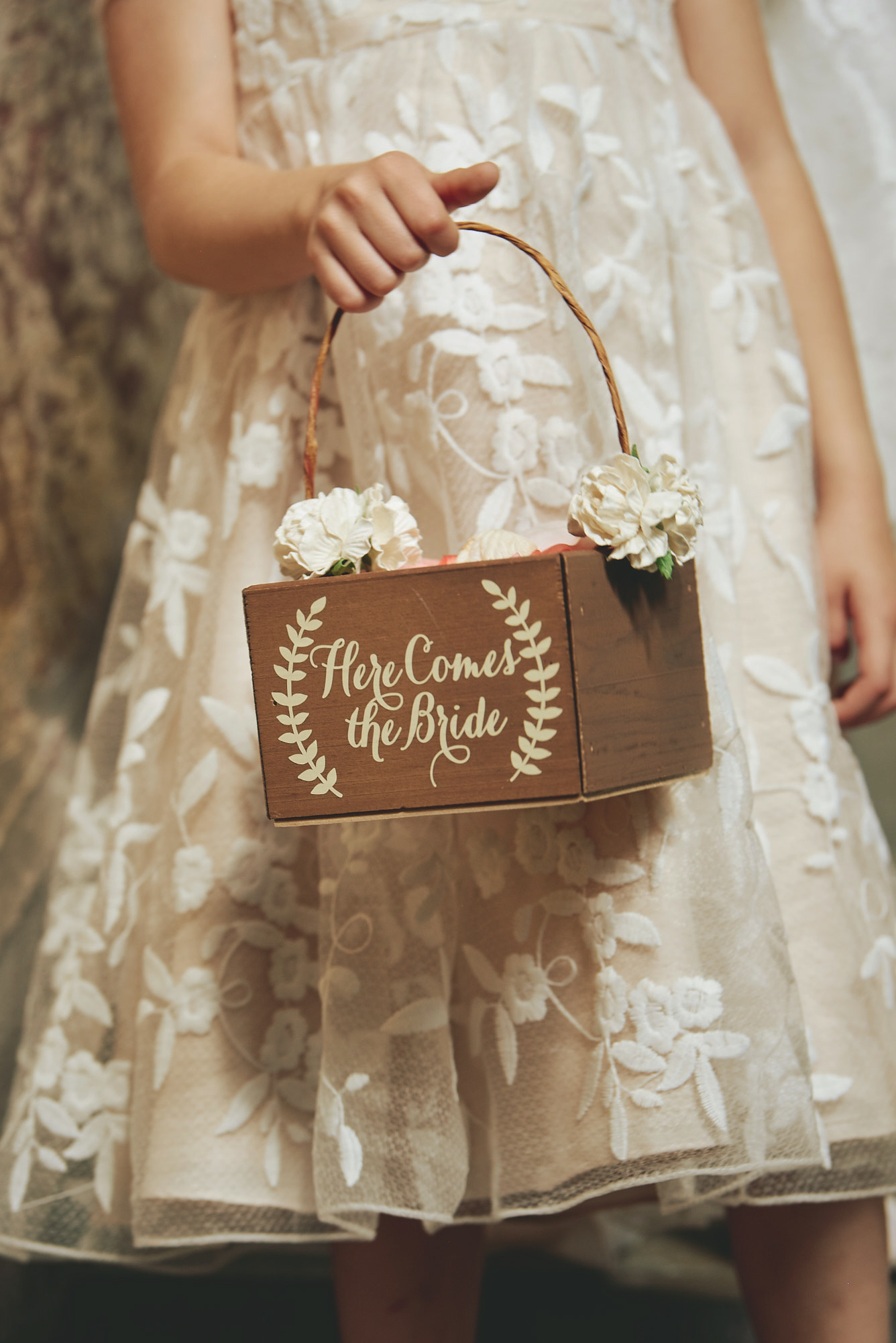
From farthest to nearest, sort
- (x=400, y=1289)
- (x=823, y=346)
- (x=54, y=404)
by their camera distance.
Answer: (x=54, y=404) → (x=823, y=346) → (x=400, y=1289)

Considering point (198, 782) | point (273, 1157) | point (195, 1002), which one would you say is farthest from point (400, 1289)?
point (198, 782)

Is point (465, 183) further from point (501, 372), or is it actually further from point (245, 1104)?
point (245, 1104)

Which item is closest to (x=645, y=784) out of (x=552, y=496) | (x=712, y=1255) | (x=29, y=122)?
(x=552, y=496)

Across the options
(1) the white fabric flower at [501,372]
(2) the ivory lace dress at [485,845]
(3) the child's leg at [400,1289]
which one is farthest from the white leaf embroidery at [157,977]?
(1) the white fabric flower at [501,372]

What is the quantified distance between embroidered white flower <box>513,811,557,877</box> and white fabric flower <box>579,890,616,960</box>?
3cm

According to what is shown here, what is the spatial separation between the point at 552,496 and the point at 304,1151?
0.44 meters

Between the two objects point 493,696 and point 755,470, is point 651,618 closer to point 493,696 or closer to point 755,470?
point 493,696

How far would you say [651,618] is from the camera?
545mm

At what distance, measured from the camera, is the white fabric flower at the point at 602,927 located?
58cm

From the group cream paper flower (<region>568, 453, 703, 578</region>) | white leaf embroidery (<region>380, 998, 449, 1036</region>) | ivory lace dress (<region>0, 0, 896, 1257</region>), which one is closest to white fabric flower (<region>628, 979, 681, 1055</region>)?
ivory lace dress (<region>0, 0, 896, 1257</region>)

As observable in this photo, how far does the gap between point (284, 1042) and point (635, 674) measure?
35 cm

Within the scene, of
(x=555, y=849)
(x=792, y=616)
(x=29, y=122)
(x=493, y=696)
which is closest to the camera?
(x=493, y=696)

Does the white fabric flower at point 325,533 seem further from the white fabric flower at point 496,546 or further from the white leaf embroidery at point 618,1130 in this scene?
the white leaf embroidery at point 618,1130

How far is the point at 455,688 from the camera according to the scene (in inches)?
19.7
